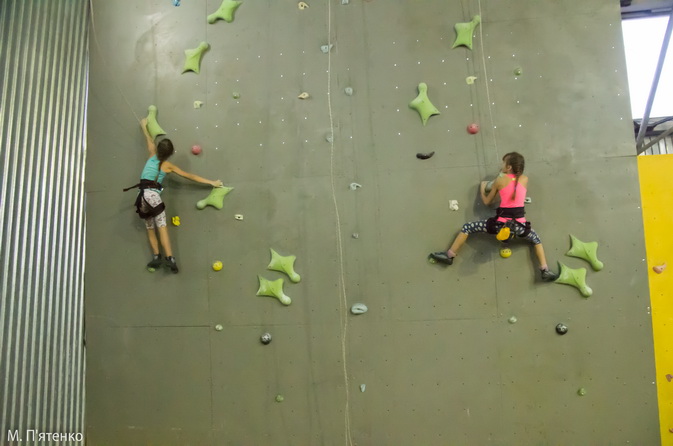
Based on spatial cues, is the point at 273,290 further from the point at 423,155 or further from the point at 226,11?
the point at 226,11

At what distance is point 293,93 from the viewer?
3.25 metres

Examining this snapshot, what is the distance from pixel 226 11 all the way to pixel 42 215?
1.95m

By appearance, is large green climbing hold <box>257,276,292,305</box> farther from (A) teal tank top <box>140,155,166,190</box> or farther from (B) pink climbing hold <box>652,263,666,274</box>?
(B) pink climbing hold <box>652,263,666,274</box>

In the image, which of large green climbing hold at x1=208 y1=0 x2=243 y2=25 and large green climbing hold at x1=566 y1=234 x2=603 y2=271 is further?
large green climbing hold at x1=208 y1=0 x2=243 y2=25

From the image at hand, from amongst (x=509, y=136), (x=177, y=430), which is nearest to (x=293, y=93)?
(x=509, y=136)

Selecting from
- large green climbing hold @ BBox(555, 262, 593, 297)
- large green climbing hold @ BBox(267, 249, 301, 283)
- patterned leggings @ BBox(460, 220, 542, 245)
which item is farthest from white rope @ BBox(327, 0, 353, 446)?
large green climbing hold @ BBox(555, 262, 593, 297)

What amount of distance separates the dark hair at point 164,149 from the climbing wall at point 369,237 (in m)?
0.17

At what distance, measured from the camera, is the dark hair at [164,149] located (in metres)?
3.10

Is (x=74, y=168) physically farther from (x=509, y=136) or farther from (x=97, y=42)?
(x=509, y=136)

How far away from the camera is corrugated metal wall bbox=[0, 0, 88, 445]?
284 cm

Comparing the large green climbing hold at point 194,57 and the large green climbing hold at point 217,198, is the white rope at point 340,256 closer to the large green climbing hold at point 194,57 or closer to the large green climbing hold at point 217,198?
the large green climbing hold at point 217,198

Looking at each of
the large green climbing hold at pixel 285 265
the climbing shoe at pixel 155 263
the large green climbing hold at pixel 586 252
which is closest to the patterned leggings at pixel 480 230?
the large green climbing hold at pixel 586 252

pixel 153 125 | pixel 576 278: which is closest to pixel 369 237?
pixel 576 278

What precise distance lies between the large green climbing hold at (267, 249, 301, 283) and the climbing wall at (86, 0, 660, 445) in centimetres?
5
